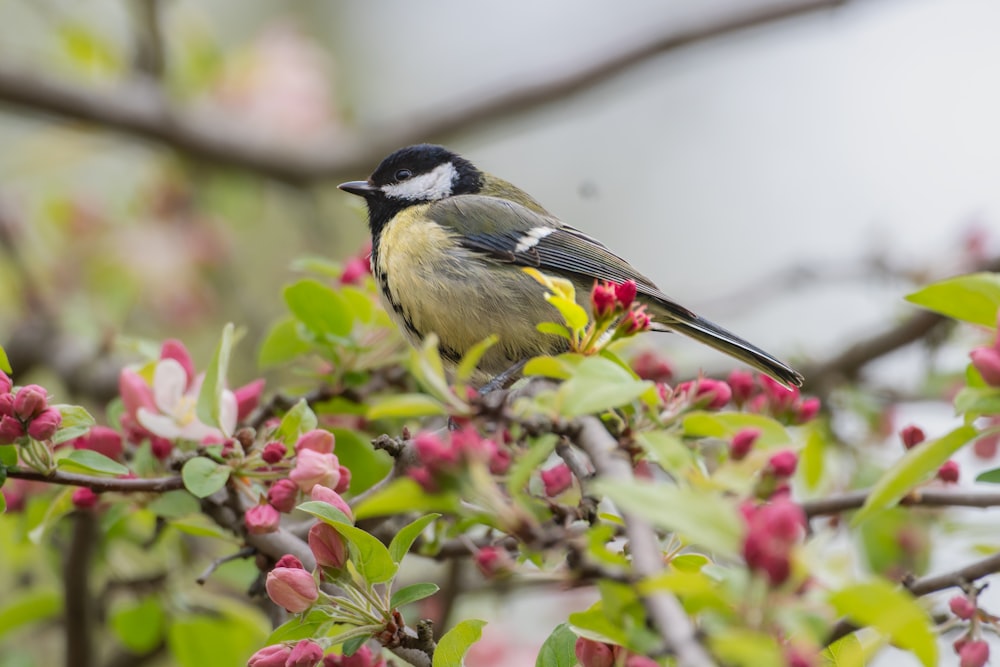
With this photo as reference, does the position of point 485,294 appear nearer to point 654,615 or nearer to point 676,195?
point 654,615

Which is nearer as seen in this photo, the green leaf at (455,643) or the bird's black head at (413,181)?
the green leaf at (455,643)

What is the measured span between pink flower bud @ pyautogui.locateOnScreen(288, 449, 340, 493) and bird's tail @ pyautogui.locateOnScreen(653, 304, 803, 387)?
97cm

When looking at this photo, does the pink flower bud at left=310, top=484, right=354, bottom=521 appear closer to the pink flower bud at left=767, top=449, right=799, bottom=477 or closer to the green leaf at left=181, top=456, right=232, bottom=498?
the green leaf at left=181, top=456, right=232, bottom=498

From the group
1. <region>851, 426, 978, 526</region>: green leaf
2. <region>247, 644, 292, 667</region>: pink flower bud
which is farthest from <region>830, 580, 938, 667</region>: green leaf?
<region>247, 644, 292, 667</region>: pink flower bud

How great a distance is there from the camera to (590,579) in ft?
3.29

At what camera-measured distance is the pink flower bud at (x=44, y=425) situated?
1.35 m

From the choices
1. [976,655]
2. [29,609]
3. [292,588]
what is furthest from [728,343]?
[29,609]

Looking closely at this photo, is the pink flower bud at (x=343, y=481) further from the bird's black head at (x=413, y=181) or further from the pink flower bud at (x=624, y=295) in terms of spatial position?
the bird's black head at (x=413, y=181)

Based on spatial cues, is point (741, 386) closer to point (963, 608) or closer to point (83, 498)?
point (963, 608)

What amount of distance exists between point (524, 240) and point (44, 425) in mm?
1387

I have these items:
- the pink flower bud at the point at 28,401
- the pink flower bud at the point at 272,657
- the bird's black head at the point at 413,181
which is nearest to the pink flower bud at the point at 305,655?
the pink flower bud at the point at 272,657

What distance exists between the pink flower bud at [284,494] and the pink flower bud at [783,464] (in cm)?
64

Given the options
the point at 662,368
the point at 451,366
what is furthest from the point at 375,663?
the point at 451,366

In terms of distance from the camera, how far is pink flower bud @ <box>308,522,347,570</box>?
127cm
